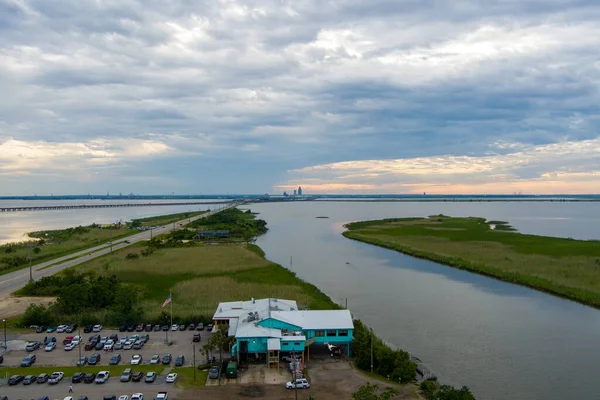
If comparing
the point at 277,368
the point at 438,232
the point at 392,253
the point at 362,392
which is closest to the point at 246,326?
the point at 277,368

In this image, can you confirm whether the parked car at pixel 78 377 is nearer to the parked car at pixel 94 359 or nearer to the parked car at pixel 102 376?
the parked car at pixel 102 376

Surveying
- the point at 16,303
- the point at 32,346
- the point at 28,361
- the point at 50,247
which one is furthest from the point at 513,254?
the point at 50,247

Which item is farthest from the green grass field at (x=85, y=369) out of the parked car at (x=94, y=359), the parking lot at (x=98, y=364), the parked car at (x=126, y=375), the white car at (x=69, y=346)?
the white car at (x=69, y=346)

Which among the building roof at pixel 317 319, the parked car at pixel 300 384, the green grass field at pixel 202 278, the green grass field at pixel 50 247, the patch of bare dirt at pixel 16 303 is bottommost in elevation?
the parked car at pixel 300 384

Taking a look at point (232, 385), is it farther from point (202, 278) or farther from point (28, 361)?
point (202, 278)

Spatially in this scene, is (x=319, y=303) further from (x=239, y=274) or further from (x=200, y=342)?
(x=239, y=274)

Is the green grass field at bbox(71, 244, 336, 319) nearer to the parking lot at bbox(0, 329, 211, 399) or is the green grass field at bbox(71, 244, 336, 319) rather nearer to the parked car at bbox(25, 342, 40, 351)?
the parking lot at bbox(0, 329, 211, 399)

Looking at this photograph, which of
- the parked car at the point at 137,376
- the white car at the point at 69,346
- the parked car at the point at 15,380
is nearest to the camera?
the parked car at the point at 15,380
